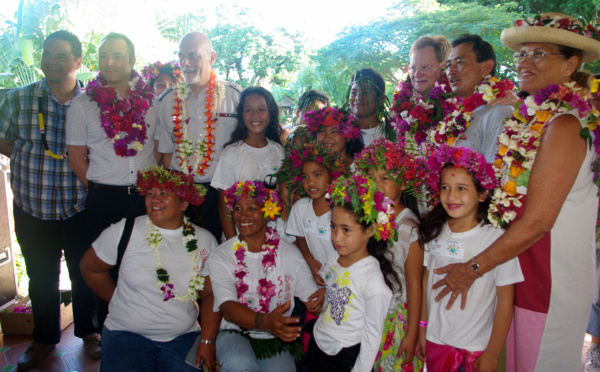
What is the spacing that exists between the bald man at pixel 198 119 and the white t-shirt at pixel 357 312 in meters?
1.91

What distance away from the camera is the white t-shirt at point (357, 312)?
7.95 feet

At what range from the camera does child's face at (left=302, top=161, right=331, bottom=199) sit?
11.0 feet

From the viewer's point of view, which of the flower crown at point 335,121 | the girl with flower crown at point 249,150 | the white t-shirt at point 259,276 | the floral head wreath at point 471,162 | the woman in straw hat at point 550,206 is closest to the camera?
the woman in straw hat at point 550,206

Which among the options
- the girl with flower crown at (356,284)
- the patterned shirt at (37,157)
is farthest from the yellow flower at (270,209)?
the patterned shirt at (37,157)

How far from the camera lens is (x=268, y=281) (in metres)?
2.96

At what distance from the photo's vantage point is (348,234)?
2594 millimetres

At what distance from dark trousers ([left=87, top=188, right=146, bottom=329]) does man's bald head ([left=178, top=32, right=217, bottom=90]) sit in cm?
148

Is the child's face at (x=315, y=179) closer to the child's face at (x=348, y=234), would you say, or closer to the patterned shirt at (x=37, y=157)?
the child's face at (x=348, y=234)

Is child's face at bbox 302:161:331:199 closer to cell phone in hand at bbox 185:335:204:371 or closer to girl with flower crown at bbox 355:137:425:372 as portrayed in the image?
girl with flower crown at bbox 355:137:425:372

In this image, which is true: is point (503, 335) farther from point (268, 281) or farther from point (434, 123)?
point (434, 123)

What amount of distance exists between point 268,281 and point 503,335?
1653 mm

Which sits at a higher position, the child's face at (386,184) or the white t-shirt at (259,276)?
the child's face at (386,184)

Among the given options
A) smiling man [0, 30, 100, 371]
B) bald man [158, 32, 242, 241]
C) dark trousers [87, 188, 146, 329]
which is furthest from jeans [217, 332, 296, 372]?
smiling man [0, 30, 100, 371]

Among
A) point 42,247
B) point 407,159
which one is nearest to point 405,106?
point 407,159
